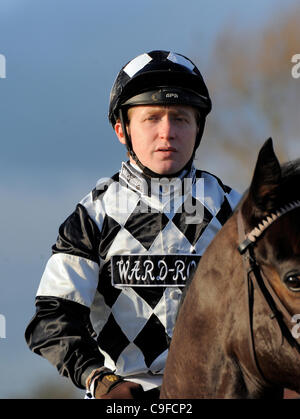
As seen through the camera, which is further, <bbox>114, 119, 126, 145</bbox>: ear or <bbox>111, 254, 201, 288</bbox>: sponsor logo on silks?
<bbox>114, 119, 126, 145</bbox>: ear

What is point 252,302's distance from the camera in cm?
217

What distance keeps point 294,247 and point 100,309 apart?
156 centimetres

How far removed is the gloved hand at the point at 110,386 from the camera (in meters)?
2.68

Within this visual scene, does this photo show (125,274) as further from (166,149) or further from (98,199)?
(166,149)

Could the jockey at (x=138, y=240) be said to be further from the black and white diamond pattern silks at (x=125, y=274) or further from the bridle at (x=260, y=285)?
the bridle at (x=260, y=285)

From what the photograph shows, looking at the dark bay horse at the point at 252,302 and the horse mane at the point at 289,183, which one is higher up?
the horse mane at the point at 289,183

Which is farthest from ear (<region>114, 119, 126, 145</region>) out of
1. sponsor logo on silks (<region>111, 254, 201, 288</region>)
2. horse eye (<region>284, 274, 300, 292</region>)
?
horse eye (<region>284, 274, 300, 292</region>)

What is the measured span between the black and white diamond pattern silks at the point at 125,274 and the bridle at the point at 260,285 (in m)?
1.10

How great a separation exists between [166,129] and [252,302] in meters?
1.50

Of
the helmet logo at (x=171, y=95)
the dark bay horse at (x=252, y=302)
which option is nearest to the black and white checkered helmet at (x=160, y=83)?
the helmet logo at (x=171, y=95)

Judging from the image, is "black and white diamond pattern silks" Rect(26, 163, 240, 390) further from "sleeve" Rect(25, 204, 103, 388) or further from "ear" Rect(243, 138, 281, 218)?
"ear" Rect(243, 138, 281, 218)

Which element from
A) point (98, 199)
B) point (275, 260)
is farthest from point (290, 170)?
point (98, 199)

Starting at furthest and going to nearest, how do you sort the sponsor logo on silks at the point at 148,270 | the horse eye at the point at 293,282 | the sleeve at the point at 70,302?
the sponsor logo on silks at the point at 148,270 < the sleeve at the point at 70,302 < the horse eye at the point at 293,282

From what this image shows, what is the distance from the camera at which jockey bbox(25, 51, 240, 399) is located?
10.5 ft
